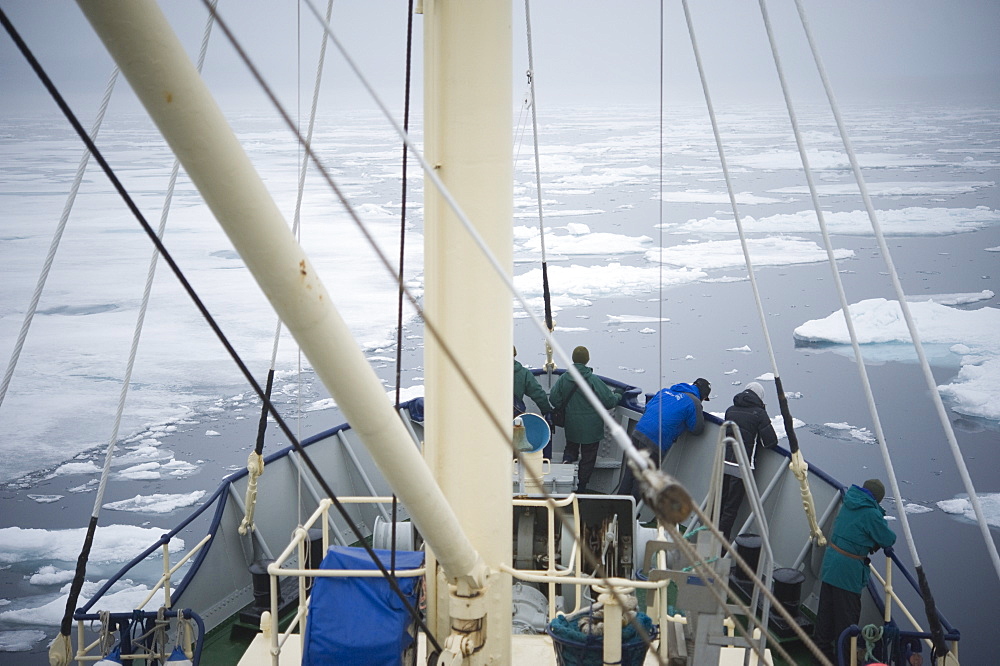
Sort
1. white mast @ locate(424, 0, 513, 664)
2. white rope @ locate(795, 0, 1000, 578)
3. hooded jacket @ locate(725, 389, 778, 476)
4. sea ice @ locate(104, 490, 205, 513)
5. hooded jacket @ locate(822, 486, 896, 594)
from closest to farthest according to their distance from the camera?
white mast @ locate(424, 0, 513, 664), white rope @ locate(795, 0, 1000, 578), hooded jacket @ locate(822, 486, 896, 594), hooded jacket @ locate(725, 389, 778, 476), sea ice @ locate(104, 490, 205, 513)

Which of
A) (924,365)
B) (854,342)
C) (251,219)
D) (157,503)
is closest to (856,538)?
(854,342)

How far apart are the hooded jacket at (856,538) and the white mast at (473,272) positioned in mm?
2208

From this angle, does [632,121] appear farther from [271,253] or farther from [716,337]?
[271,253]

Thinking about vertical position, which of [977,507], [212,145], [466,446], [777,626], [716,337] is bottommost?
[777,626]

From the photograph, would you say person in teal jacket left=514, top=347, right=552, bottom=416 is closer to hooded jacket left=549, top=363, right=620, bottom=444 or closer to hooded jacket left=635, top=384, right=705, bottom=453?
hooded jacket left=549, top=363, right=620, bottom=444

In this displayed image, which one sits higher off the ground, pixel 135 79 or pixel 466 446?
pixel 135 79

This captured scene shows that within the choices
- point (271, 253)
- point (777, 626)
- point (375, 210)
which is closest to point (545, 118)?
point (375, 210)

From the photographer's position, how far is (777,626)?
4.20 meters

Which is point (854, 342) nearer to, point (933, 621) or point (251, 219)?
point (933, 621)

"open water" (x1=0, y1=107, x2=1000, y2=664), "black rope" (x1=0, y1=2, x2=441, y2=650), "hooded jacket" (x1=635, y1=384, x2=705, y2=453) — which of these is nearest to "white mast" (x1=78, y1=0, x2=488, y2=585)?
"black rope" (x1=0, y1=2, x2=441, y2=650)

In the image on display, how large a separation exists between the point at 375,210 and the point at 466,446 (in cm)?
1572

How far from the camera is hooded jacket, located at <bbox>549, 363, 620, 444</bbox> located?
17.7ft

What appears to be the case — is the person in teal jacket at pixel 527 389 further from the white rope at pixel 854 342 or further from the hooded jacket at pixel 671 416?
the white rope at pixel 854 342

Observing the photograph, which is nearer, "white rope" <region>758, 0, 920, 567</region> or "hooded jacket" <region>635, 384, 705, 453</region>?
"white rope" <region>758, 0, 920, 567</region>
